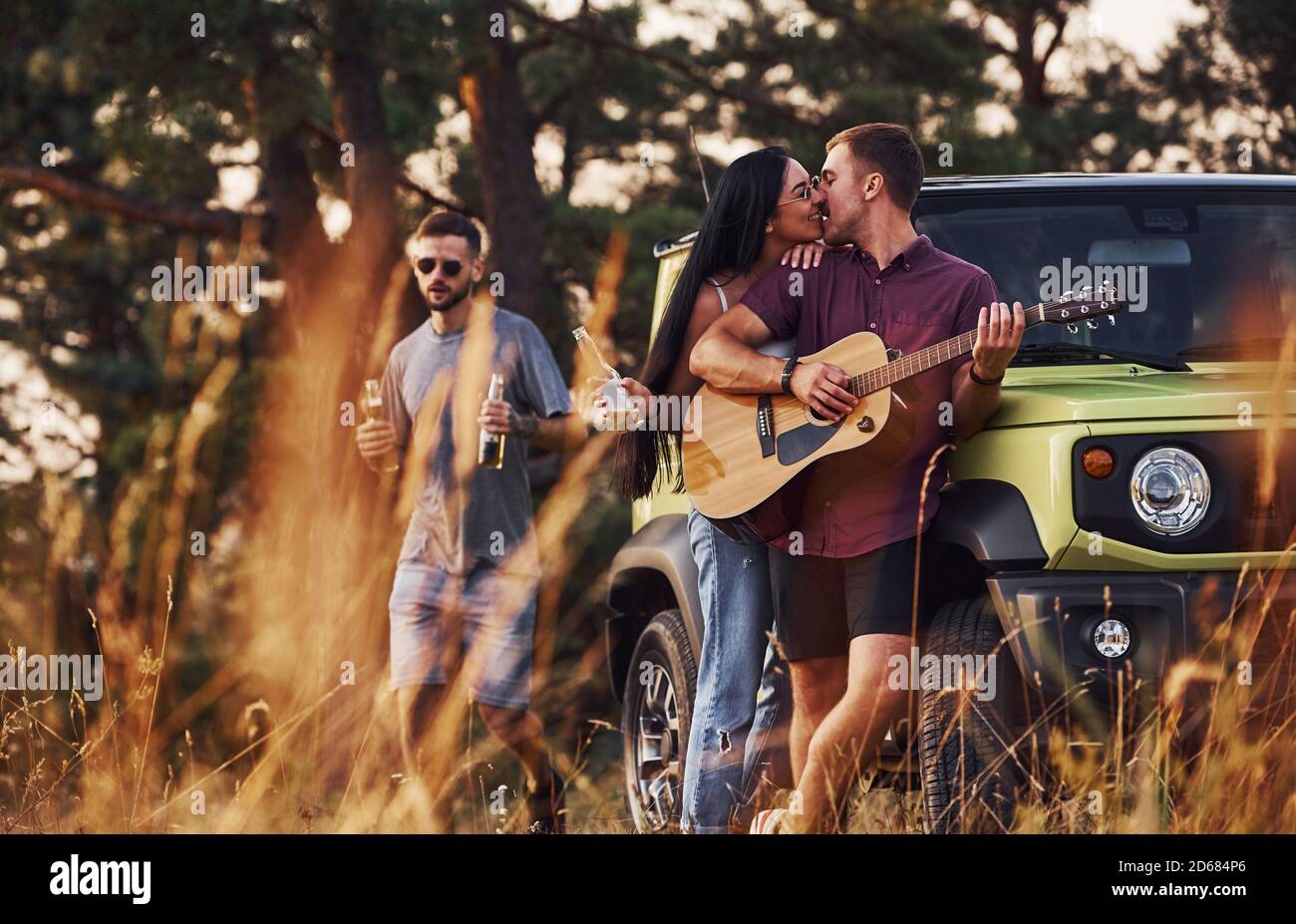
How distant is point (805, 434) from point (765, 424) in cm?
15

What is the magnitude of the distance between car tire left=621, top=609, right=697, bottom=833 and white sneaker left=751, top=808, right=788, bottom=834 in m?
0.82

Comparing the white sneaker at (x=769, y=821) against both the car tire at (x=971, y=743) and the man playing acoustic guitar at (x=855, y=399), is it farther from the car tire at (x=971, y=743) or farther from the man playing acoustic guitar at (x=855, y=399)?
the car tire at (x=971, y=743)

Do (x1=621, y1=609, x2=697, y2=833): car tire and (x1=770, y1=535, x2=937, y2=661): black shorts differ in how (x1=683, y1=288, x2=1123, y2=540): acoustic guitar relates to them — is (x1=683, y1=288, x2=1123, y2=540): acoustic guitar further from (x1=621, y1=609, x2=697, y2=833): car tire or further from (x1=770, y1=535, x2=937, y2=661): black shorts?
(x1=621, y1=609, x2=697, y2=833): car tire

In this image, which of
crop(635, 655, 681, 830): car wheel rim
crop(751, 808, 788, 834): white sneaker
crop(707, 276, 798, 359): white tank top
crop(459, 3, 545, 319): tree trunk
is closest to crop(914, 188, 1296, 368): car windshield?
crop(707, 276, 798, 359): white tank top

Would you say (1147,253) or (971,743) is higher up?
(1147,253)

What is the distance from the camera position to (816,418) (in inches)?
170

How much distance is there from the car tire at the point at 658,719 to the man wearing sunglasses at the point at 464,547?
29 cm

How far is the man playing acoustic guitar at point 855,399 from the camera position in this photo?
410 centimetres

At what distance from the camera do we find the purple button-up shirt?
4.18 m

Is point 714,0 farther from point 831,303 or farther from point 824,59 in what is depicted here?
point 831,303

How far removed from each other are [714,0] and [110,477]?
7.94m

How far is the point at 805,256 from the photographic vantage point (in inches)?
177

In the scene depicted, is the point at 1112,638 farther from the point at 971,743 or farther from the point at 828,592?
the point at 828,592

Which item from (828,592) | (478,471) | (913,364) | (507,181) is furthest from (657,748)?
(507,181)
